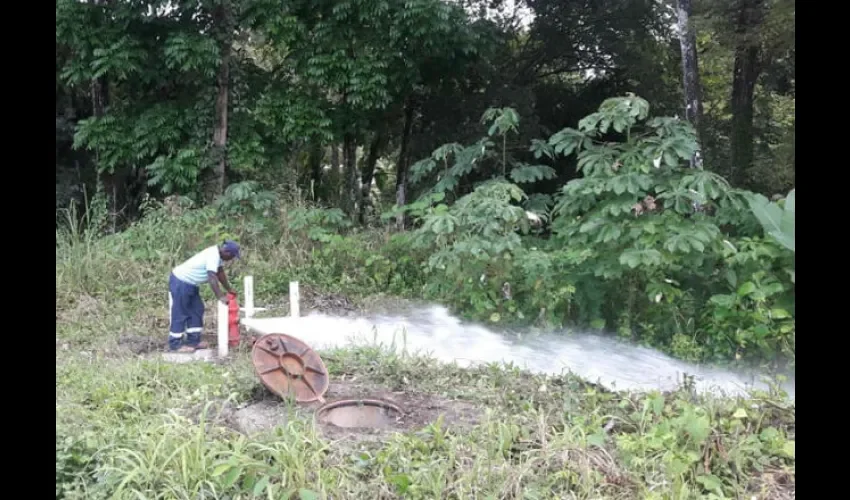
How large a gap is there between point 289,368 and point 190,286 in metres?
1.57

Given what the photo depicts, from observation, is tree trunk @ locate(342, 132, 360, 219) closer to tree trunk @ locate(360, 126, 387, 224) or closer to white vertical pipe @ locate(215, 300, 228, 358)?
tree trunk @ locate(360, 126, 387, 224)

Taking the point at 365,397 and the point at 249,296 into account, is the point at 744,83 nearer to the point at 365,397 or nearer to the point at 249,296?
the point at 249,296

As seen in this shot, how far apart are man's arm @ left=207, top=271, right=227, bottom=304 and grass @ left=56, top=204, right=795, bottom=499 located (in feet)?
2.53

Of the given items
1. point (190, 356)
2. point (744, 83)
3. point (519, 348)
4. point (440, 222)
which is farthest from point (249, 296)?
point (744, 83)

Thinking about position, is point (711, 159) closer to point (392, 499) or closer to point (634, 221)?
point (634, 221)

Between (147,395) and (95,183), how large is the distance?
8211 mm

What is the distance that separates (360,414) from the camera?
3736 mm

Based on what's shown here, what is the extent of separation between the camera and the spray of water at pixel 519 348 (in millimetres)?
4207

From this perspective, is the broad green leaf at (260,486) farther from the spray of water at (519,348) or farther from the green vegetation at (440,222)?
the spray of water at (519,348)

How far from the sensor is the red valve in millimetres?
4996

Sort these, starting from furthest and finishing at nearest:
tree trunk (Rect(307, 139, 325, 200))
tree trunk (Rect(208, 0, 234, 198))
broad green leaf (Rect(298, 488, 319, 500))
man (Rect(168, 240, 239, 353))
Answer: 1. tree trunk (Rect(307, 139, 325, 200))
2. tree trunk (Rect(208, 0, 234, 198))
3. man (Rect(168, 240, 239, 353))
4. broad green leaf (Rect(298, 488, 319, 500))

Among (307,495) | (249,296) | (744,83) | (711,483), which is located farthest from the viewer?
(744,83)

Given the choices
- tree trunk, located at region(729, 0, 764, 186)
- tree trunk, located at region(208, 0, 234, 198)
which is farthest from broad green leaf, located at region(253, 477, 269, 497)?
tree trunk, located at region(729, 0, 764, 186)
